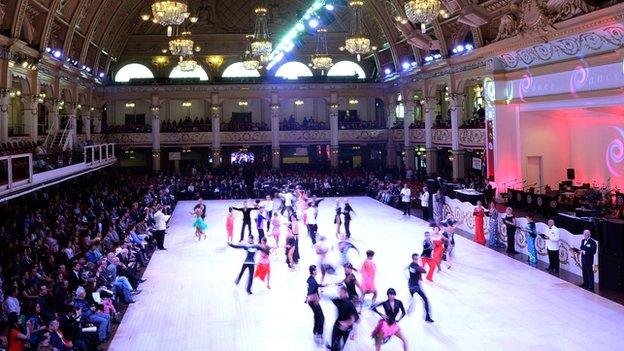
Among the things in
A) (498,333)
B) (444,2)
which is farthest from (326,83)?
(498,333)

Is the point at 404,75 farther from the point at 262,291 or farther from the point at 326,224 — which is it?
the point at 262,291

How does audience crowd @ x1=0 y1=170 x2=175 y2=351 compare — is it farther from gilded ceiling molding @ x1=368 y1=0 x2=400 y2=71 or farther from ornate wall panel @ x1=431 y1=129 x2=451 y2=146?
gilded ceiling molding @ x1=368 y1=0 x2=400 y2=71

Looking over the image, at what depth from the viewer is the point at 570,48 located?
19.4 m

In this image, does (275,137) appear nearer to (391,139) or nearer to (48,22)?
(391,139)

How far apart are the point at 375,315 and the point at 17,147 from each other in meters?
16.2

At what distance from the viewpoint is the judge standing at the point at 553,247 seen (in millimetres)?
14195

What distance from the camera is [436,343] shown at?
378 inches

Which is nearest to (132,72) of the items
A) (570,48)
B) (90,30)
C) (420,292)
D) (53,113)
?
(90,30)

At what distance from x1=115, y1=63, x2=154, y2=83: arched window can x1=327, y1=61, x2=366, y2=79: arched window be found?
1373 cm

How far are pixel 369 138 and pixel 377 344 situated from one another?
32338 millimetres

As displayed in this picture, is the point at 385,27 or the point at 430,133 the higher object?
the point at 385,27

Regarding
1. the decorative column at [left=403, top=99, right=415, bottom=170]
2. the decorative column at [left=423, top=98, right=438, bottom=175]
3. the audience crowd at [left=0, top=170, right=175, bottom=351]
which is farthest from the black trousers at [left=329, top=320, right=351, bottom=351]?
the decorative column at [left=403, top=99, right=415, bottom=170]

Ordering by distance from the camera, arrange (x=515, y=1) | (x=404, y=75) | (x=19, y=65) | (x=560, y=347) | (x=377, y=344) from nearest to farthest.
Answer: (x=377, y=344)
(x=560, y=347)
(x=515, y=1)
(x=19, y=65)
(x=404, y=75)

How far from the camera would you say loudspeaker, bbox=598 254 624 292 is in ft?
40.3
